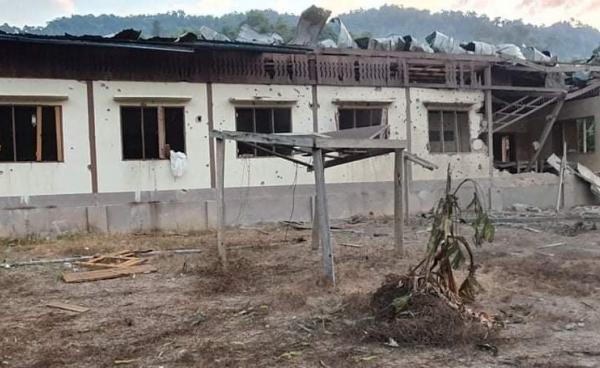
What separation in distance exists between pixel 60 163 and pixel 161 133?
2090 millimetres

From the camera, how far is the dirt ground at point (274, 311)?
4199 millimetres

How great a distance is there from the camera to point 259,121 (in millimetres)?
12875

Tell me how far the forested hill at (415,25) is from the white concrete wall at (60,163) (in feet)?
123

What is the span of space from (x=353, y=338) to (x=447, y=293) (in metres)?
0.97

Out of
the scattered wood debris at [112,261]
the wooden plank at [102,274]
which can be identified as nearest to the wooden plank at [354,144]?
the wooden plank at [102,274]

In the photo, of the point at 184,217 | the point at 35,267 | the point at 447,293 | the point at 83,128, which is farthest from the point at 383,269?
the point at 83,128

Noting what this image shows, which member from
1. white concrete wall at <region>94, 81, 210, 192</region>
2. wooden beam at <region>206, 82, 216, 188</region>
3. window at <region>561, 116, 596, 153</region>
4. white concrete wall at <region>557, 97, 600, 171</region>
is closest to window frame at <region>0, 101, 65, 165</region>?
white concrete wall at <region>94, 81, 210, 192</region>

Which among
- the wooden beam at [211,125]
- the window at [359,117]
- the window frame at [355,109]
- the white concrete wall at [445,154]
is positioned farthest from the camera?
the white concrete wall at [445,154]

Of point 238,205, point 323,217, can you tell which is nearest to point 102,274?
point 323,217

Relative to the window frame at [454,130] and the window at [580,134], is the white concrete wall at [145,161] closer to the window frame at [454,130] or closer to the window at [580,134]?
the window frame at [454,130]

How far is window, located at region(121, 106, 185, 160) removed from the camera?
1189 cm

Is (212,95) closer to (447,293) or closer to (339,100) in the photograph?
(339,100)

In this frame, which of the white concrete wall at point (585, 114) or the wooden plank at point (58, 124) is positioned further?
the white concrete wall at point (585, 114)

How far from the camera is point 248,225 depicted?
12523mm
